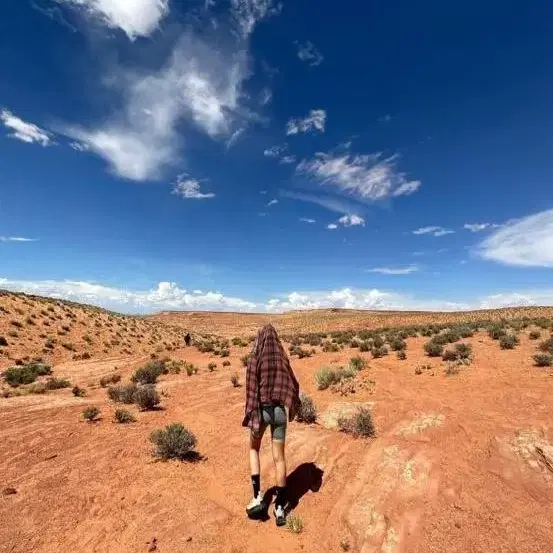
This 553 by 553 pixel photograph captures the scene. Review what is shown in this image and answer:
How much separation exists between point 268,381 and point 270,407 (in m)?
0.37

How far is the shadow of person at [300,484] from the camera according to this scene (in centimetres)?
676

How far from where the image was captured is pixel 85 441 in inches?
392

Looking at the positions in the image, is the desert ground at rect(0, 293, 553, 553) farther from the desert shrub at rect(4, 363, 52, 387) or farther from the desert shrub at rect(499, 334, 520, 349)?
the desert shrub at rect(4, 363, 52, 387)

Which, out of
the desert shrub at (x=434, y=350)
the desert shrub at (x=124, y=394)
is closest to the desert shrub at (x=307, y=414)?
the desert shrub at (x=124, y=394)

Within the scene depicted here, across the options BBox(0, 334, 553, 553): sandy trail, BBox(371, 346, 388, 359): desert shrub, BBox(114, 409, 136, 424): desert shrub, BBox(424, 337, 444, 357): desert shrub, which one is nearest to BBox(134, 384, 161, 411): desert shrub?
BBox(0, 334, 553, 553): sandy trail

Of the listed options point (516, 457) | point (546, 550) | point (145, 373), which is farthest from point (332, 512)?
point (145, 373)

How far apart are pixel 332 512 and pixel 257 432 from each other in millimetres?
1696

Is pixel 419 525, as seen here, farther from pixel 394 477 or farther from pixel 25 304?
pixel 25 304

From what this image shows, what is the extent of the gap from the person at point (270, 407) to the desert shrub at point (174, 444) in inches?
109

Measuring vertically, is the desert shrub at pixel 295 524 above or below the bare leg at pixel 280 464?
below

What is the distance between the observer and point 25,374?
21.3 metres

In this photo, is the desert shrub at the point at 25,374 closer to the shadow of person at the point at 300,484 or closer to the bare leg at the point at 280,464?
the shadow of person at the point at 300,484

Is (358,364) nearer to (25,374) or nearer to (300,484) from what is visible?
(300,484)

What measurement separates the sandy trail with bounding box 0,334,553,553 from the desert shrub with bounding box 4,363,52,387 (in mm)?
9130
